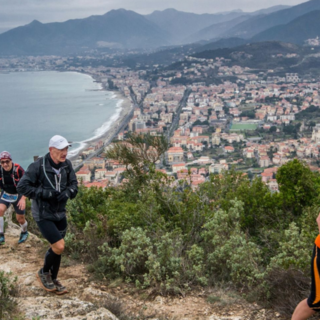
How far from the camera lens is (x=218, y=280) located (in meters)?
2.96

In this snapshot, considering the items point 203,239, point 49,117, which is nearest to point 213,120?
point 49,117

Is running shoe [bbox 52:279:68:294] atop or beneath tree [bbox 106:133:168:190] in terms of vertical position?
beneath

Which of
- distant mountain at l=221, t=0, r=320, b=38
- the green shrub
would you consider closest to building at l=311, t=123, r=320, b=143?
the green shrub

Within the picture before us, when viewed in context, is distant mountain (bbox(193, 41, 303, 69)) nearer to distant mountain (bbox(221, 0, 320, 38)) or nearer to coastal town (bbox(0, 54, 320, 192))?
coastal town (bbox(0, 54, 320, 192))

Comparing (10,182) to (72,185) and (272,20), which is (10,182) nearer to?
(72,185)

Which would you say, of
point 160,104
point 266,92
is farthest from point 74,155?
point 266,92

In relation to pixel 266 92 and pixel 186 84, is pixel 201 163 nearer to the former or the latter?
pixel 266 92

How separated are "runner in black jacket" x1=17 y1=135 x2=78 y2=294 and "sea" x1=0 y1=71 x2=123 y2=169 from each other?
20.2 metres

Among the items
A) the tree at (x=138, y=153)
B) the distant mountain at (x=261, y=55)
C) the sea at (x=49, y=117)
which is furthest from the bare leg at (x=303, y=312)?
the distant mountain at (x=261, y=55)

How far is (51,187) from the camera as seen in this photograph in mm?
2494

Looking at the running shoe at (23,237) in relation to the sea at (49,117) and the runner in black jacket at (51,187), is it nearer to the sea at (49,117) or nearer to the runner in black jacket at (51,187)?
the runner in black jacket at (51,187)

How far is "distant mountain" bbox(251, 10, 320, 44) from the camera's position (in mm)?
123625

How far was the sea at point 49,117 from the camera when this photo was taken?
2859 cm

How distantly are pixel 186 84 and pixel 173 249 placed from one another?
7206cm
